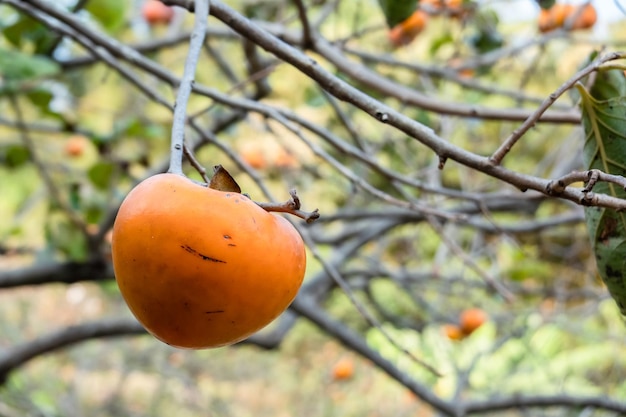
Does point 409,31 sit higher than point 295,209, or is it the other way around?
point 409,31

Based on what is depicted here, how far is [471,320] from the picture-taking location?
99.0 inches

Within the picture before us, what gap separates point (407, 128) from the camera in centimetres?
46

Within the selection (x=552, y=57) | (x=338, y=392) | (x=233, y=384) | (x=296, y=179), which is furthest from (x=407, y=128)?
(x=233, y=384)

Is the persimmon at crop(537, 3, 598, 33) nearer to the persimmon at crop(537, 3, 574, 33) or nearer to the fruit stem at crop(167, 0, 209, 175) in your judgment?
the persimmon at crop(537, 3, 574, 33)

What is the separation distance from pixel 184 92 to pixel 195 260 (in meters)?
0.13

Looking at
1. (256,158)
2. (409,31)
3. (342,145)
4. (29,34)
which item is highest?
(256,158)

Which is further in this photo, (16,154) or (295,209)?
(16,154)

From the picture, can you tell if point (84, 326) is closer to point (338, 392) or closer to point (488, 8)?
point (488, 8)

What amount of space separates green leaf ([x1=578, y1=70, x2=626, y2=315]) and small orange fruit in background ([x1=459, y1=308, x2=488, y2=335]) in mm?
2003

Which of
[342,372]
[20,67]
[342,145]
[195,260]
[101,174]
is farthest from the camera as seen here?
[342,372]

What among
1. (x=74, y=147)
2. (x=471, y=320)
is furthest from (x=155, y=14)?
(x=471, y=320)

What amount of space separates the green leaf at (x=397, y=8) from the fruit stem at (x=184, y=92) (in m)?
0.43

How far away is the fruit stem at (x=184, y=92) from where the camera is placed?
405 mm

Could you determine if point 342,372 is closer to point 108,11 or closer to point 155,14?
point 155,14
